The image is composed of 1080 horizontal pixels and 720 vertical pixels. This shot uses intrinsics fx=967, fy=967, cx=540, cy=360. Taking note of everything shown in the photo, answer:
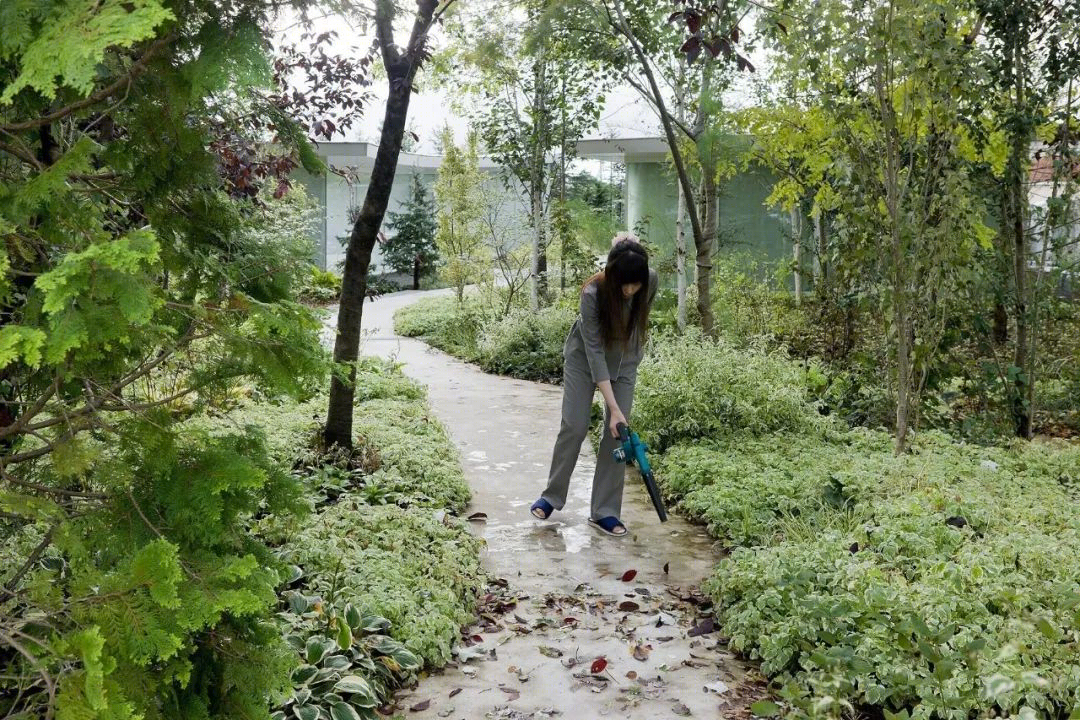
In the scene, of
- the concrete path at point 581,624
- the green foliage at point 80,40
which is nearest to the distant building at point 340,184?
the concrete path at point 581,624

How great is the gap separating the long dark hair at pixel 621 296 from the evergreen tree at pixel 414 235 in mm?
22579

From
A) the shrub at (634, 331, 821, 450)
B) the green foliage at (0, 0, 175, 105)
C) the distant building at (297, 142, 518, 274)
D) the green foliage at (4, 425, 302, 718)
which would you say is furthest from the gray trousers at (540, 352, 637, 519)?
the distant building at (297, 142, 518, 274)

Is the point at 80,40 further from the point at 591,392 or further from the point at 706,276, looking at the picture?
the point at 706,276

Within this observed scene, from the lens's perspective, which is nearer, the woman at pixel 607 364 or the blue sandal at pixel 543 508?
the woman at pixel 607 364

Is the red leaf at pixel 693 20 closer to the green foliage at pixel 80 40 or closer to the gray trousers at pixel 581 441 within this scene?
the gray trousers at pixel 581 441

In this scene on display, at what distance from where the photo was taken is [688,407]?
7711 mm

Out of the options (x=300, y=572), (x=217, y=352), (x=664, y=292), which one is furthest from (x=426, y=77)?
(x=217, y=352)

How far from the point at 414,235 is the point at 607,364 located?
23.2m

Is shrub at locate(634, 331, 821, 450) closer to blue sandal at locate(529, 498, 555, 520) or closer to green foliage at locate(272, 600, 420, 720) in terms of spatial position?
blue sandal at locate(529, 498, 555, 520)

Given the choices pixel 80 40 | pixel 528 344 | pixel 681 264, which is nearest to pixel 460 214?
pixel 528 344

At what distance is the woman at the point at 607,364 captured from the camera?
570 cm

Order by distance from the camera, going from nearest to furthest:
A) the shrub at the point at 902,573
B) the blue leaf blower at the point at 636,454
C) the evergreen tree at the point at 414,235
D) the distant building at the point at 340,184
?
the shrub at the point at 902,573, the blue leaf blower at the point at 636,454, the distant building at the point at 340,184, the evergreen tree at the point at 414,235

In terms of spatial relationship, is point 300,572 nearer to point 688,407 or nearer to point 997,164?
point 688,407

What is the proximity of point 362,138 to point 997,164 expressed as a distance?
17.6 metres
